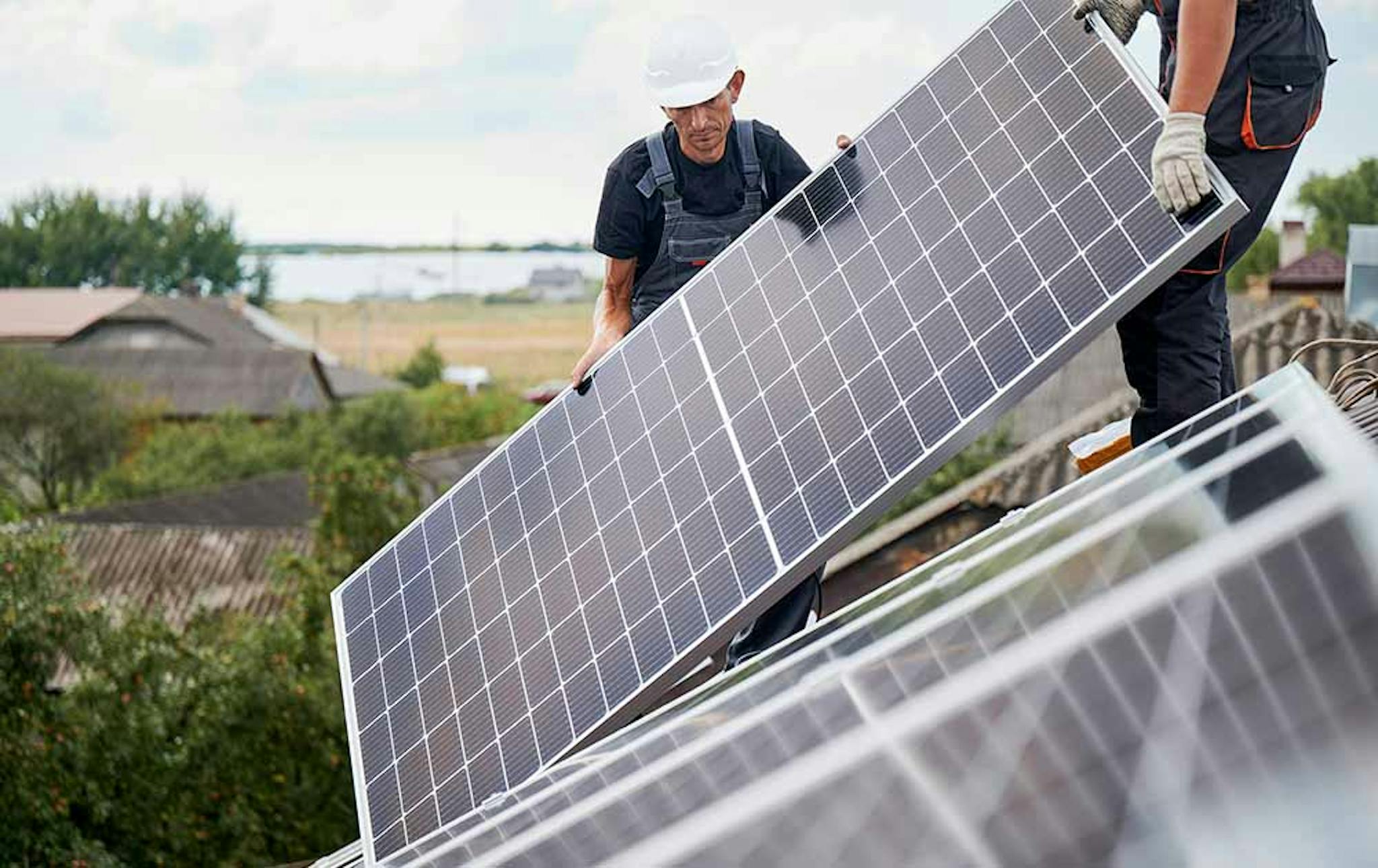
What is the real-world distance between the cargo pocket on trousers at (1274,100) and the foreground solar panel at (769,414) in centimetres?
31

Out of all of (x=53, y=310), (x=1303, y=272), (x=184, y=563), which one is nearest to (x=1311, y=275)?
(x=1303, y=272)

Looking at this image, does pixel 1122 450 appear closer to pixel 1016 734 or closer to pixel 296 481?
pixel 1016 734

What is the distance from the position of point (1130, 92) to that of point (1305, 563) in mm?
3177

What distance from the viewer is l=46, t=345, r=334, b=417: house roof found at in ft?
342

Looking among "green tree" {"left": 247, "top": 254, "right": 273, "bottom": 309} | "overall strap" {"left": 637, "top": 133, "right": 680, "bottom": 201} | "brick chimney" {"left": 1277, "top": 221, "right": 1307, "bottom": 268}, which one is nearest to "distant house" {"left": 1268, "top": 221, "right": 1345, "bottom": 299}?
"brick chimney" {"left": 1277, "top": 221, "right": 1307, "bottom": 268}

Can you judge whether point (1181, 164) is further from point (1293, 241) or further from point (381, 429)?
point (381, 429)

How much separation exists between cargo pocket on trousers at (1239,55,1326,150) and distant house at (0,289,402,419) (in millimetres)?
99226

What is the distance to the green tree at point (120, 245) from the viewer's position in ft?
475

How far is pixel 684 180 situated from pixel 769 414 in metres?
1.78

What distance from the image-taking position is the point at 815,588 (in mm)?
6516

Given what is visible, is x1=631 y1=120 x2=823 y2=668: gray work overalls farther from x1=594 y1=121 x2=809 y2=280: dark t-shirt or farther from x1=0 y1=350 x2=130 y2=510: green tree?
x1=0 y1=350 x2=130 y2=510: green tree

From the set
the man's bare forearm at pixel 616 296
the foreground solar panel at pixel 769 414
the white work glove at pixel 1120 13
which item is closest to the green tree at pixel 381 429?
the man's bare forearm at pixel 616 296

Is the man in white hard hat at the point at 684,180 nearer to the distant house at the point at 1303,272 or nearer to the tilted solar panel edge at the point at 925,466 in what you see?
the tilted solar panel edge at the point at 925,466

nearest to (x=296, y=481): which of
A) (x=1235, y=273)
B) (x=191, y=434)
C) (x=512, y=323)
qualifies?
(x=191, y=434)
